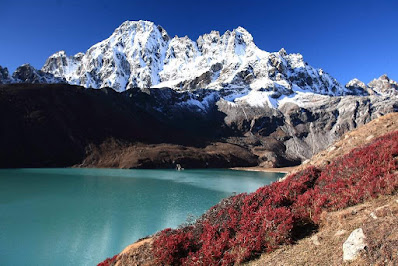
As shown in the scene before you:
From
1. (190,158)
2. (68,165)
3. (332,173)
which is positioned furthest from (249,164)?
(332,173)

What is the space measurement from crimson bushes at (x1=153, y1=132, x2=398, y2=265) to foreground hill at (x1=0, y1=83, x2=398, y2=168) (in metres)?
113

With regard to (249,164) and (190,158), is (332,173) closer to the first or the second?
(190,158)

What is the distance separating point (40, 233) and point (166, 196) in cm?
2508

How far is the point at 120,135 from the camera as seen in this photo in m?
143

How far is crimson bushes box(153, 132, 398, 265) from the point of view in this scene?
11367mm

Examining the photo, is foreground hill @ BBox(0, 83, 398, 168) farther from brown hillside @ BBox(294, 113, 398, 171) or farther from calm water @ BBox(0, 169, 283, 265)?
brown hillside @ BBox(294, 113, 398, 171)

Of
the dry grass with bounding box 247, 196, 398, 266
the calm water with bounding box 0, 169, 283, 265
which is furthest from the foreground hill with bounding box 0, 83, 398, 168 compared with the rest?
the dry grass with bounding box 247, 196, 398, 266

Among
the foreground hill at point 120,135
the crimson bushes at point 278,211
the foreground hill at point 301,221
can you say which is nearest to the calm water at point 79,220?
the foreground hill at point 301,221

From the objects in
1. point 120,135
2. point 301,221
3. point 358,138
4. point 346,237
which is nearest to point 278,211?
point 301,221

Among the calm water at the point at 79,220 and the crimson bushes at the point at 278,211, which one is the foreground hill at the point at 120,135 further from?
the crimson bushes at the point at 278,211

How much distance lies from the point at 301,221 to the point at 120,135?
138m

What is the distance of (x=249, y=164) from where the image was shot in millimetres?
154750

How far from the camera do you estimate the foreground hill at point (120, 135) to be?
120312 millimetres

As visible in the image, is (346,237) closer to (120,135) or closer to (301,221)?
(301,221)
